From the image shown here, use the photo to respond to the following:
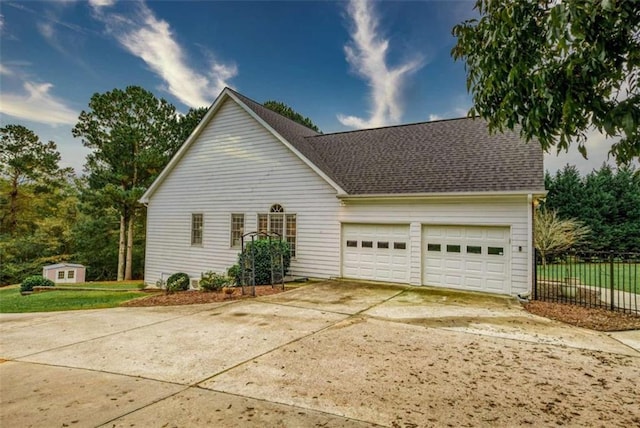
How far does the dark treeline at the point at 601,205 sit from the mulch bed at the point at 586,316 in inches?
544

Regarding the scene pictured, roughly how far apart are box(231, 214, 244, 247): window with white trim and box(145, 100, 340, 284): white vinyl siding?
0.70ft

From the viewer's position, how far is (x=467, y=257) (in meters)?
9.95

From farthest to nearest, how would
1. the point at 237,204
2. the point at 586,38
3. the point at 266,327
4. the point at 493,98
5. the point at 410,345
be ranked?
1. the point at 237,204
2. the point at 266,327
3. the point at 410,345
4. the point at 493,98
5. the point at 586,38

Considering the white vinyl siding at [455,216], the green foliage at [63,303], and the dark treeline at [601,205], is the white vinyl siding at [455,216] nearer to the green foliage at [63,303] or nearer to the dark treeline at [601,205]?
the green foliage at [63,303]

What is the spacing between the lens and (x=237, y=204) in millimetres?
13656

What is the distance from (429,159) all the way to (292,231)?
5866 millimetres

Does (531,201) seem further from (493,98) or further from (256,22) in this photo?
(256,22)

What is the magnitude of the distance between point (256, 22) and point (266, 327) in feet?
43.8

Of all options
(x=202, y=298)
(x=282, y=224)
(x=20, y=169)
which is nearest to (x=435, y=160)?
(x=282, y=224)

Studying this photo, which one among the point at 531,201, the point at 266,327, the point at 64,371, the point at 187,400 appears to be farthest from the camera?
the point at 531,201

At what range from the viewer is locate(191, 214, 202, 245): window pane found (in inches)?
581

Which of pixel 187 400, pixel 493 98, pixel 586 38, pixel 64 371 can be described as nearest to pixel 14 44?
pixel 64 371

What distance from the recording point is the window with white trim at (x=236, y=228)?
1369cm

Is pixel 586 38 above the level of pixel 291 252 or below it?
above
